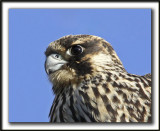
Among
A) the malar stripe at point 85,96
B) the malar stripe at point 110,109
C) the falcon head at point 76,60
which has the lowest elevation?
the malar stripe at point 110,109

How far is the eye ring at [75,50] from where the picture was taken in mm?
5148

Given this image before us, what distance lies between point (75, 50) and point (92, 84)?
476 mm

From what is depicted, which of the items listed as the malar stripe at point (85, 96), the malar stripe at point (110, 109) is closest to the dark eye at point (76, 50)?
the malar stripe at point (85, 96)

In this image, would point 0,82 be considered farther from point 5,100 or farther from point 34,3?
point 34,3

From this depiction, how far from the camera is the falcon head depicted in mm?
5086

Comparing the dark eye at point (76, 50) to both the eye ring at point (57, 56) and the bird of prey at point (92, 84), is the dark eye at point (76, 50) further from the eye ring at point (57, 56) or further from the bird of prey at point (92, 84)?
the eye ring at point (57, 56)

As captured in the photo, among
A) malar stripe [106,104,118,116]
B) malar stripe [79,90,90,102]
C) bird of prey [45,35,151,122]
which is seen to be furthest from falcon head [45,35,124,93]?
malar stripe [106,104,118,116]

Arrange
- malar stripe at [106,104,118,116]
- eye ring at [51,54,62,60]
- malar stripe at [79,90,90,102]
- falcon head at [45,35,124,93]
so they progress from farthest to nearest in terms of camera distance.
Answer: eye ring at [51,54,62,60] → falcon head at [45,35,124,93] → malar stripe at [79,90,90,102] → malar stripe at [106,104,118,116]

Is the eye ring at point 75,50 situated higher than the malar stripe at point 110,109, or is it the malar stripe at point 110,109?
the eye ring at point 75,50

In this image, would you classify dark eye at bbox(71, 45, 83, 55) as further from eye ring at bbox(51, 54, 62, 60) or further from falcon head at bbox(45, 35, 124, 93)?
eye ring at bbox(51, 54, 62, 60)

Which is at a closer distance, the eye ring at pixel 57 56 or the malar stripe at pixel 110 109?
the malar stripe at pixel 110 109

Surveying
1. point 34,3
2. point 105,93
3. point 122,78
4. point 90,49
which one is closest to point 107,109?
point 105,93

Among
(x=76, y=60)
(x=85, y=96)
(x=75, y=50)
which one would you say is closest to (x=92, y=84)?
(x=85, y=96)

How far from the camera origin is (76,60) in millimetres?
5133
